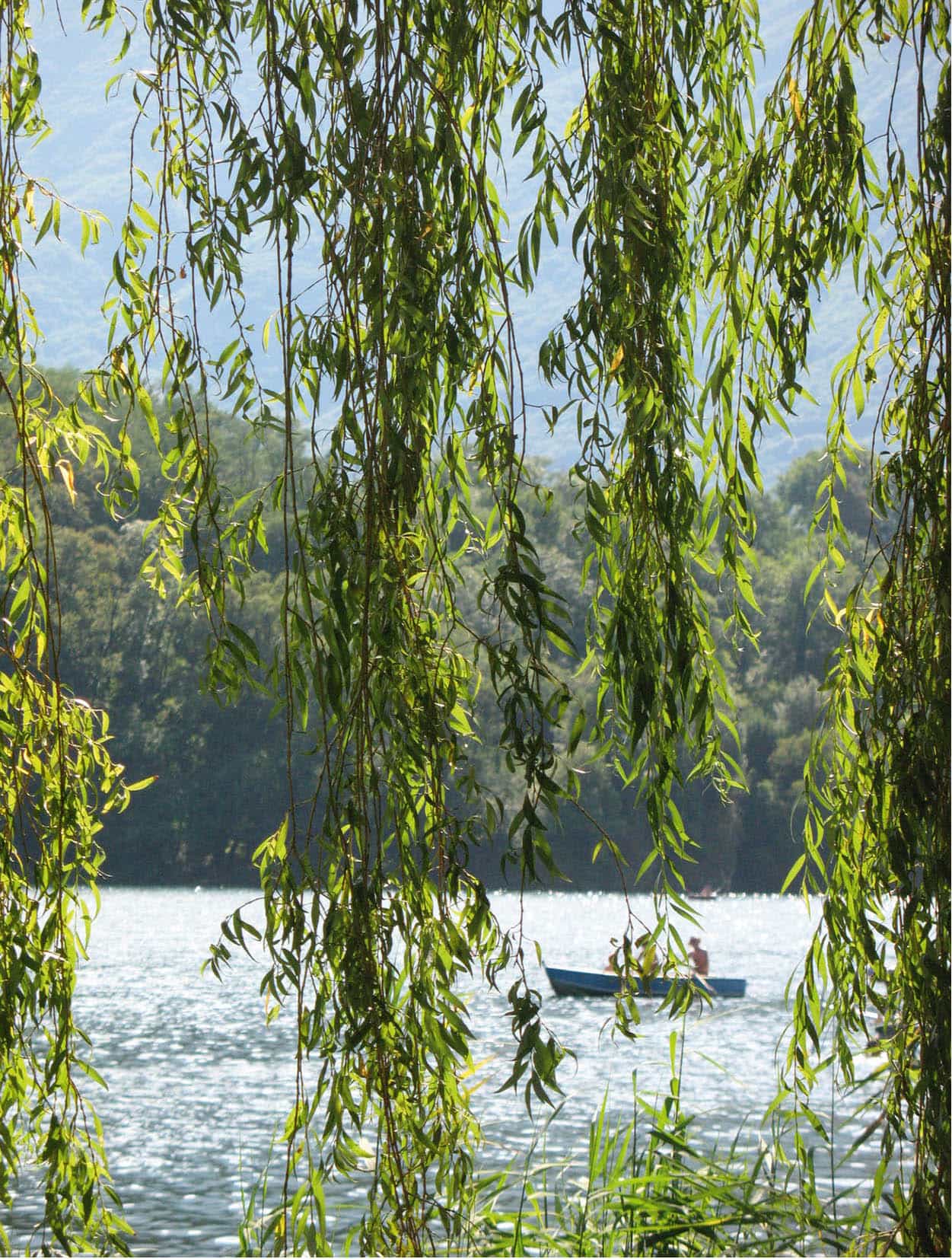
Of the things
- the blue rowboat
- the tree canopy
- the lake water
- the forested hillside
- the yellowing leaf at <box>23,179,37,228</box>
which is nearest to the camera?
the tree canopy

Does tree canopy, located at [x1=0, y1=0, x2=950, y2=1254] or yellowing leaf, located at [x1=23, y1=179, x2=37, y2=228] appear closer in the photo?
tree canopy, located at [x1=0, y1=0, x2=950, y2=1254]

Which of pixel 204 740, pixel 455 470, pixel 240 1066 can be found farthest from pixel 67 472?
pixel 204 740

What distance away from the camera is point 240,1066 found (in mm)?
11781

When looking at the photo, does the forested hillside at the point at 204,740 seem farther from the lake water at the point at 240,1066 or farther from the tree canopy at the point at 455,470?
the tree canopy at the point at 455,470

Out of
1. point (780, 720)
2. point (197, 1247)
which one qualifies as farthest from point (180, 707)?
point (197, 1247)

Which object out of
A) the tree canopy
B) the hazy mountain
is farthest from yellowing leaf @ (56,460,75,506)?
the hazy mountain

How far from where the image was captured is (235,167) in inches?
72.0

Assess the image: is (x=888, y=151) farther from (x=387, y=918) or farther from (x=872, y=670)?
(x=387, y=918)

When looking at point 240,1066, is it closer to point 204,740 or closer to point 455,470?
point 455,470

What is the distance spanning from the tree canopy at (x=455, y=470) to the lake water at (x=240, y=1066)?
2.49 ft

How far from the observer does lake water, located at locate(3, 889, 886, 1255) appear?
24.5 ft

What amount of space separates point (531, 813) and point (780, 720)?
110ft

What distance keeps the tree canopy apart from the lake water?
76 cm

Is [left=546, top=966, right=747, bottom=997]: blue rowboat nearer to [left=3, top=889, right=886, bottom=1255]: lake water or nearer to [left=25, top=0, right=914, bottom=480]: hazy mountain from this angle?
[left=3, top=889, right=886, bottom=1255]: lake water
